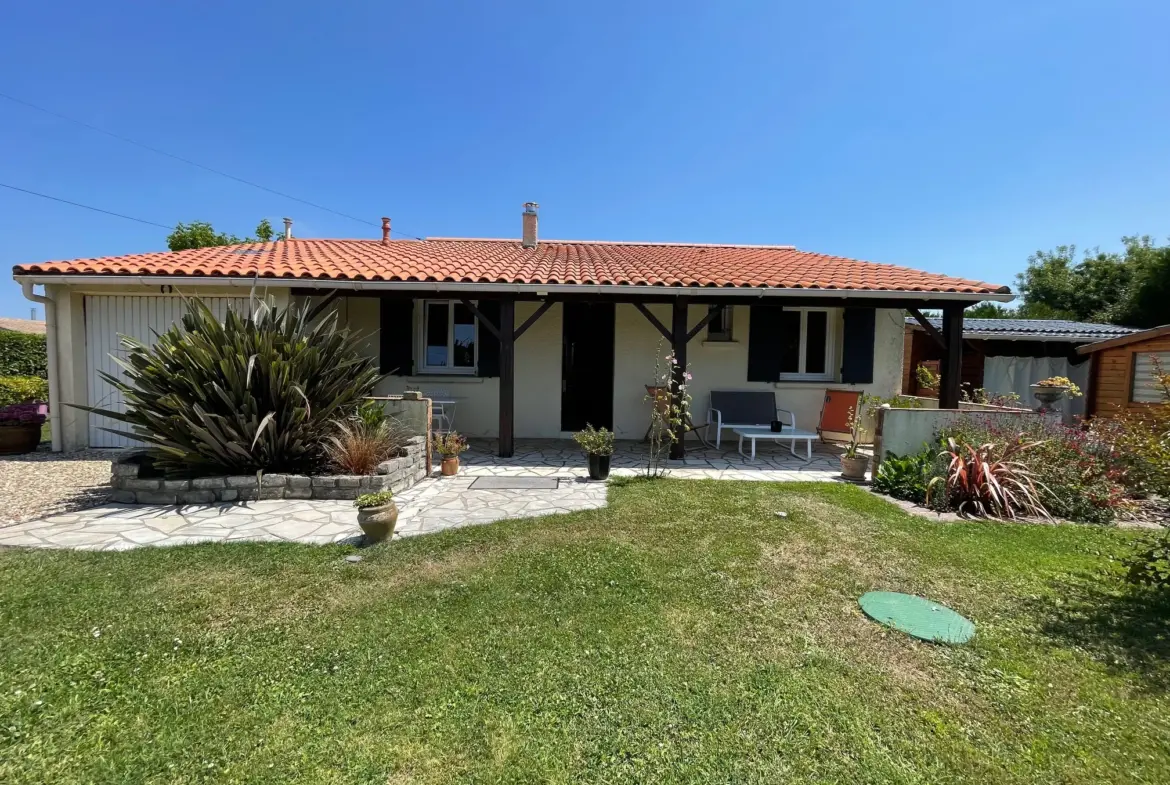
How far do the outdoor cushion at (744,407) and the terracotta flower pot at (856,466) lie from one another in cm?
210

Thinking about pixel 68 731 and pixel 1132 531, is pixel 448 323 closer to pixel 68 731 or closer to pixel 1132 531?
pixel 68 731

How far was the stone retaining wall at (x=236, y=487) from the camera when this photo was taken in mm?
5062

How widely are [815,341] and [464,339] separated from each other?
6.68 metres

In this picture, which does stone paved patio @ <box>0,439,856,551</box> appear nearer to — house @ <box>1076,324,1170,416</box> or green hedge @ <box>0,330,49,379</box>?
house @ <box>1076,324,1170,416</box>

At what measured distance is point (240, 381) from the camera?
5.12 metres

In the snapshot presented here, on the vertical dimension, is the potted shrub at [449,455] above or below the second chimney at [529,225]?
below

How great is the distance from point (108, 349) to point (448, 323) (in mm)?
5009

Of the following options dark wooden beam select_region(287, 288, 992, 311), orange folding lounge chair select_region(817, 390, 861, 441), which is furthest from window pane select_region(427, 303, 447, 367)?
orange folding lounge chair select_region(817, 390, 861, 441)

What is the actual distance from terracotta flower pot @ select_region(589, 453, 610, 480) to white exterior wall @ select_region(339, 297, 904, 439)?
9.52 feet

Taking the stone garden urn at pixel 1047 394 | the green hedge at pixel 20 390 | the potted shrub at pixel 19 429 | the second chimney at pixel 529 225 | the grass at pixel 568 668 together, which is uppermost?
the second chimney at pixel 529 225

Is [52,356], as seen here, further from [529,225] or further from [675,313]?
[675,313]

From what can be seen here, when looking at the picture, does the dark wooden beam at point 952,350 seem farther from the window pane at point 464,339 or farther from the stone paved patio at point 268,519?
the window pane at point 464,339

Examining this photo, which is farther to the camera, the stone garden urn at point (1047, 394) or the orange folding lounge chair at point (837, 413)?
the orange folding lounge chair at point (837, 413)

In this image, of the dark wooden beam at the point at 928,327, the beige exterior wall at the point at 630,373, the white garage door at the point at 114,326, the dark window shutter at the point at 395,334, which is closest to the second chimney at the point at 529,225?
the beige exterior wall at the point at 630,373
